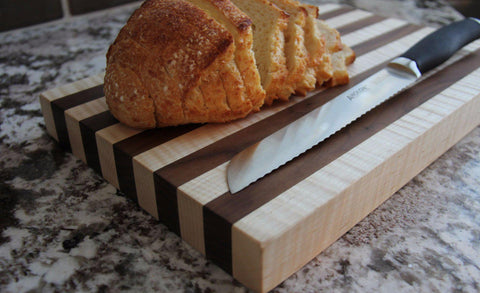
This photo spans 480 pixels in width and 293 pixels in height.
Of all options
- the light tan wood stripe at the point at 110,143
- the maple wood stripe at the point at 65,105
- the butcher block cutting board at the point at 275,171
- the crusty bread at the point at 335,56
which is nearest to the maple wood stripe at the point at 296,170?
the butcher block cutting board at the point at 275,171

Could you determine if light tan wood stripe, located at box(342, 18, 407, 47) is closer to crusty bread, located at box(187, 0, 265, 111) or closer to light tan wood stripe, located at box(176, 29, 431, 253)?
crusty bread, located at box(187, 0, 265, 111)

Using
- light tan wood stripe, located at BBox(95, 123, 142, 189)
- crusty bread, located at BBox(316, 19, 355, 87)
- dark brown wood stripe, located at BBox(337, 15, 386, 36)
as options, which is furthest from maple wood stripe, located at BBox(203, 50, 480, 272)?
dark brown wood stripe, located at BBox(337, 15, 386, 36)

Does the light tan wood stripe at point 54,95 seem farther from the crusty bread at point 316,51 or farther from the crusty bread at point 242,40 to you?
the crusty bread at point 316,51

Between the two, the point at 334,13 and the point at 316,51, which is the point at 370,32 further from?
the point at 316,51

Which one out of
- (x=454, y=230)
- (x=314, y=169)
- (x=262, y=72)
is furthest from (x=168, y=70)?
(x=454, y=230)

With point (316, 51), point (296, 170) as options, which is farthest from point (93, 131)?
point (316, 51)

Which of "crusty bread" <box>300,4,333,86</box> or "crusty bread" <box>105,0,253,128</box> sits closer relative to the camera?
"crusty bread" <box>105,0,253,128</box>
